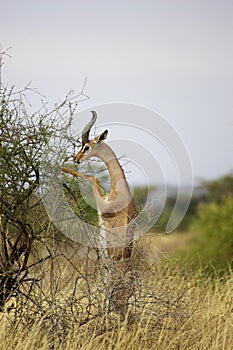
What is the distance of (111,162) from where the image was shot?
20.2ft

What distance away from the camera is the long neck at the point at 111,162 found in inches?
241

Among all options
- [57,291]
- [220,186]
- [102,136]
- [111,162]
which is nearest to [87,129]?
[102,136]

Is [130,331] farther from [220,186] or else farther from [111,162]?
[220,186]

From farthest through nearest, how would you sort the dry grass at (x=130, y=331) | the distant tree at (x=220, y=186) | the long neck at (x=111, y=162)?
the distant tree at (x=220, y=186)
the long neck at (x=111, y=162)
the dry grass at (x=130, y=331)

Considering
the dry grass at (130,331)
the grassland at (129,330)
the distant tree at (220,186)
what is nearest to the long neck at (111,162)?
the grassland at (129,330)

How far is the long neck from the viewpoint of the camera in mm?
6133

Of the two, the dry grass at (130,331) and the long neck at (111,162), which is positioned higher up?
the long neck at (111,162)

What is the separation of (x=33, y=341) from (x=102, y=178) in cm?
175

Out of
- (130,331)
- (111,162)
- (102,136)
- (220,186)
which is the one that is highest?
(220,186)

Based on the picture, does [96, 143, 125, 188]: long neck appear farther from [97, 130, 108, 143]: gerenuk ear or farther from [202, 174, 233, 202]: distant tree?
[202, 174, 233, 202]: distant tree

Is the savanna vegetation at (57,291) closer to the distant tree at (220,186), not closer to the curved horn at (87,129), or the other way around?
the curved horn at (87,129)

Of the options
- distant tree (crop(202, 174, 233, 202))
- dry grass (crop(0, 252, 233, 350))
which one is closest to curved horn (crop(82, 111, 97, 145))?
dry grass (crop(0, 252, 233, 350))

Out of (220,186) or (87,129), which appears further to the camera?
(220,186)

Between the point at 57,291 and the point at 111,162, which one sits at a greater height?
the point at 111,162
